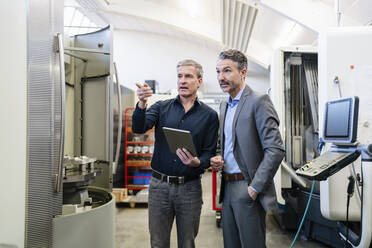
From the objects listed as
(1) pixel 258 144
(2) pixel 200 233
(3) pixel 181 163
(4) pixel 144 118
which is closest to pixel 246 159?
(1) pixel 258 144

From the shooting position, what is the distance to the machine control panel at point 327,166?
1.28 meters

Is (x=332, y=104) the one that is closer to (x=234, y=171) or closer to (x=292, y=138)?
(x=234, y=171)

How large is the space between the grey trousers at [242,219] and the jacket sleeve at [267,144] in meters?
0.10

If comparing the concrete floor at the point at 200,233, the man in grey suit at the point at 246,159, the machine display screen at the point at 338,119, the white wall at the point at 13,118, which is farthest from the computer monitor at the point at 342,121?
the concrete floor at the point at 200,233

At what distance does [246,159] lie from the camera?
4.64 ft

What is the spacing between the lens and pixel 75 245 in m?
1.56

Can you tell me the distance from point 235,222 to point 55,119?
1151 mm

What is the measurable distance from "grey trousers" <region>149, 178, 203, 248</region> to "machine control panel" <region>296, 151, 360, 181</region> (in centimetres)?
62

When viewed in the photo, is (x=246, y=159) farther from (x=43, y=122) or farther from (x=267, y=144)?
(x=43, y=122)

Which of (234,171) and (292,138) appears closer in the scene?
(234,171)

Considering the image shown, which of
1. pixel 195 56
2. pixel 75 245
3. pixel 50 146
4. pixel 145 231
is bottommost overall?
pixel 145 231

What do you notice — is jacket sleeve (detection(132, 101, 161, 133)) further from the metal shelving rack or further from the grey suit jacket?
the metal shelving rack

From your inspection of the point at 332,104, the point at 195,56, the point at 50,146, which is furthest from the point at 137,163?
the point at 195,56

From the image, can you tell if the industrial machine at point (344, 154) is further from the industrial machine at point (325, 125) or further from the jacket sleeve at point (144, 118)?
the jacket sleeve at point (144, 118)
